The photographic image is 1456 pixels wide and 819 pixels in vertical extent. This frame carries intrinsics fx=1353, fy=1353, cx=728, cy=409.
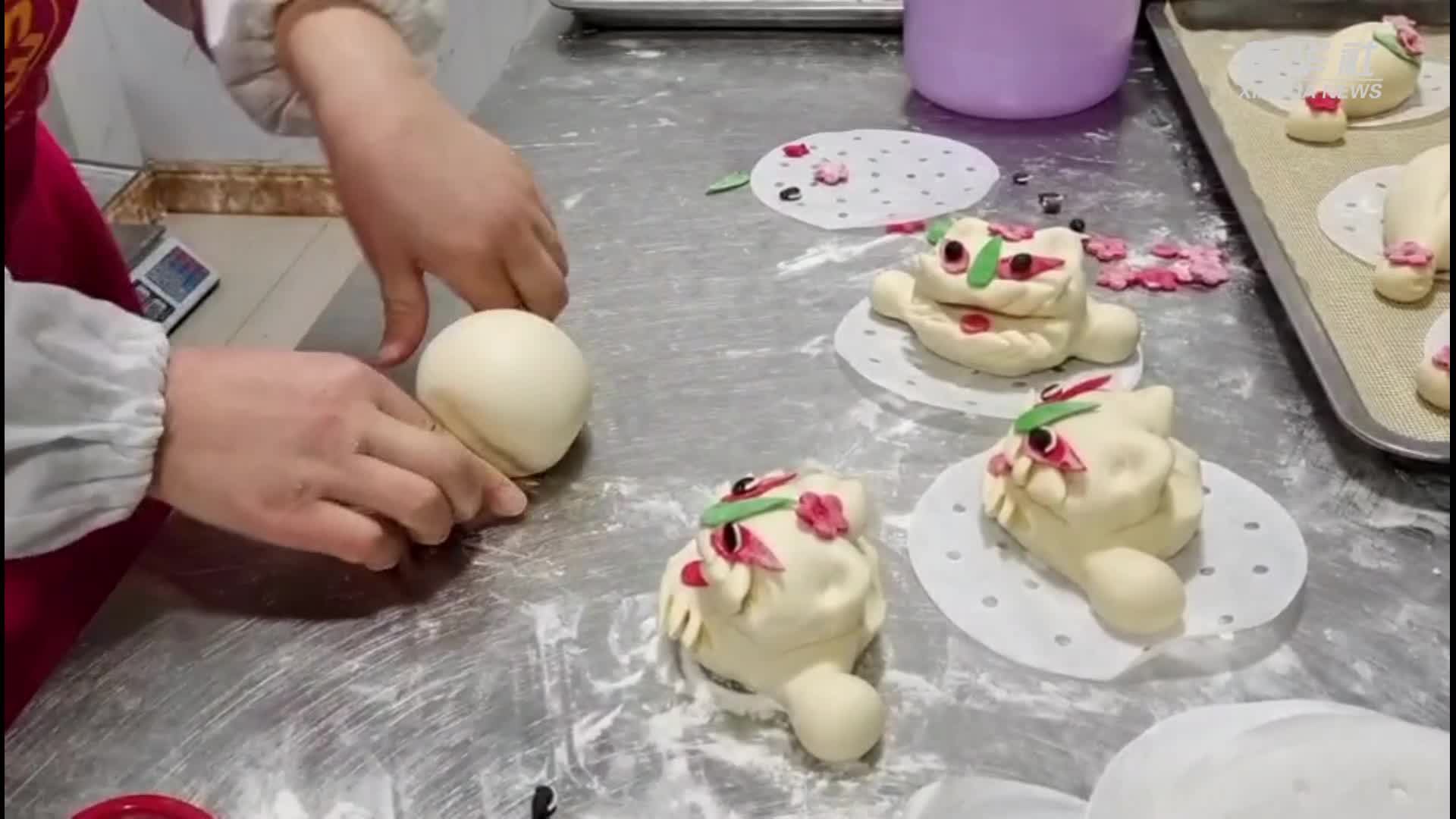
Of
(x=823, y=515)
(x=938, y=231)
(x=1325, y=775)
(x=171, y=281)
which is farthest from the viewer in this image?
(x=171, y=281)

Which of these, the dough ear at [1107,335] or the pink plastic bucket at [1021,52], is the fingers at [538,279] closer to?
the dough ear at [1107,335]

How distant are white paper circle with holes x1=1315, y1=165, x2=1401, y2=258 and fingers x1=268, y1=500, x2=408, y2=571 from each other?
0.58m

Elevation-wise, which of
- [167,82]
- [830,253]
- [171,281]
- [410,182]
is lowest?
[171,281]

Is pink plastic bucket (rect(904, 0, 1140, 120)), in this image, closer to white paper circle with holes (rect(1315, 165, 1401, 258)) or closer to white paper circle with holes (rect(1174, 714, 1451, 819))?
white paper circle with holes (rect(1315, 165, 1401, 258))

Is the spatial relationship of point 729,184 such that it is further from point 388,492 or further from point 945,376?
point 388,492

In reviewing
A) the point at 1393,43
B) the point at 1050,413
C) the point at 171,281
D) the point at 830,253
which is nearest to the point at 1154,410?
the point at 1050,413

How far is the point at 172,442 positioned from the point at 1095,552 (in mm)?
391

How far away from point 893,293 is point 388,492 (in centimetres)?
31

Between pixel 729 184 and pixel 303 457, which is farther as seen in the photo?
pixel 729 184

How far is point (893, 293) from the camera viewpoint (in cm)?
76

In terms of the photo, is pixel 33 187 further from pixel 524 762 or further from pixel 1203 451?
pixel 1203 451

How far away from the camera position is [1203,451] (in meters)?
0.67

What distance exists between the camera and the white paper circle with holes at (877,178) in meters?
0.87

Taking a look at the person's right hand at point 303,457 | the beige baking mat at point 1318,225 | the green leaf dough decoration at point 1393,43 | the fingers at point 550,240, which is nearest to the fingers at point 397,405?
the person's right hand at point 303,457
